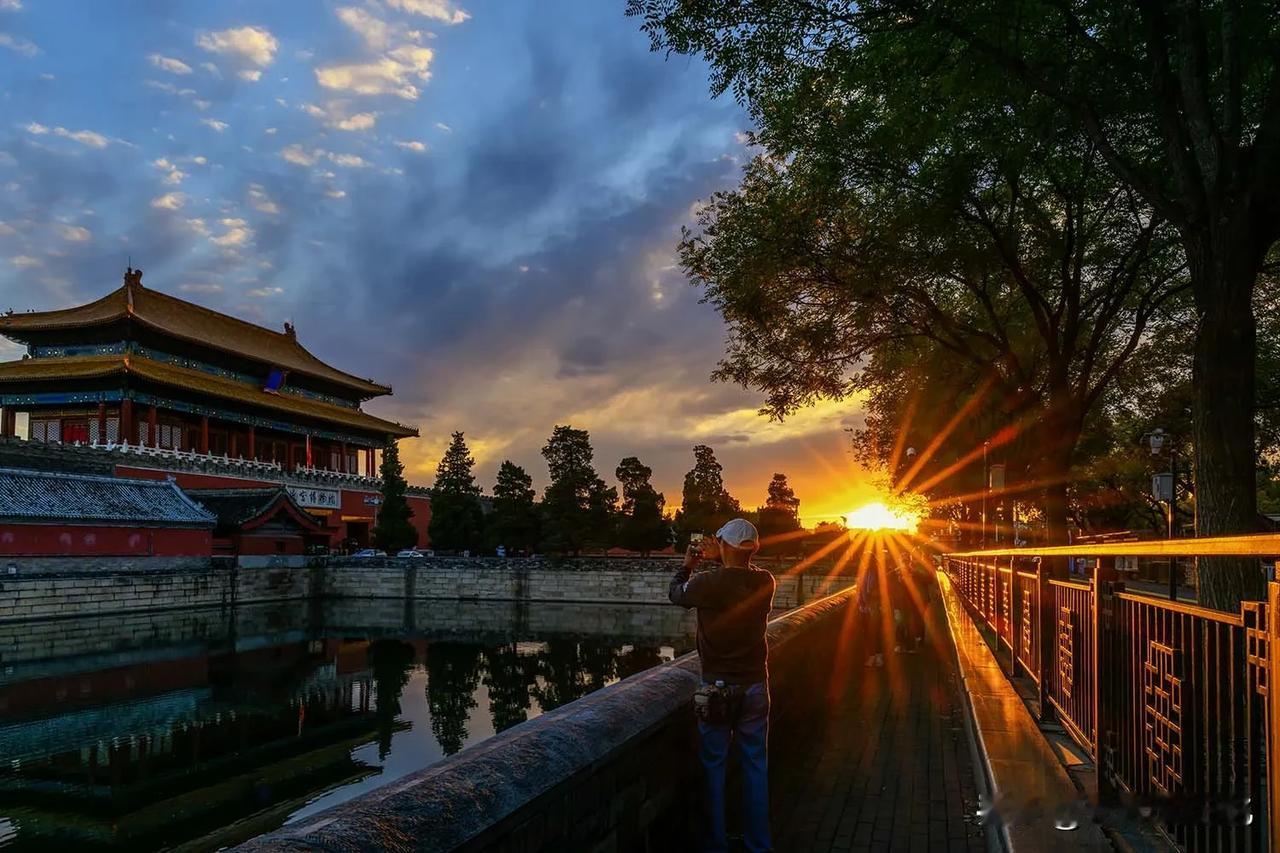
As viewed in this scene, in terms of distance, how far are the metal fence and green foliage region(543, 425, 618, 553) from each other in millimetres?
50186

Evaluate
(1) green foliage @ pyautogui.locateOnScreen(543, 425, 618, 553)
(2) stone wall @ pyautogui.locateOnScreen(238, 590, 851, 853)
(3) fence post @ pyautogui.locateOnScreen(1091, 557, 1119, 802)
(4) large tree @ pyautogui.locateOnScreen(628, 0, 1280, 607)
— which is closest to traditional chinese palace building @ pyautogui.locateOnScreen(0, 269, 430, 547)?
(1) green foliage @ pyautogui.locateOnScreen(543, 425, 618, 553)

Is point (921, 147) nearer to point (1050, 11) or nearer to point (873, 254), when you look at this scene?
point (873, 254)

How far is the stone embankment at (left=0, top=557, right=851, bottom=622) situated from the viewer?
3206cm

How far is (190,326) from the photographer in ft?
170

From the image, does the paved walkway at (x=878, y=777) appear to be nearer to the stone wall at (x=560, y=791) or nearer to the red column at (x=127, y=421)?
the stone wall at (x=560, y=791)

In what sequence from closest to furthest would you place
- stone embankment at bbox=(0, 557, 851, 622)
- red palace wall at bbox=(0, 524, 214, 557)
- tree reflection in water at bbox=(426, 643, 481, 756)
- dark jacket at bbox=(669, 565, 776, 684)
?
dark jacket at bbox=(669, 565, 776, 684), tree reflection in water at bbox=(426, 643, 481, 756), red palace wall at bbox=(0, 524, 214, 557), stone embankment at bbox=(0, 557, 851, 622)

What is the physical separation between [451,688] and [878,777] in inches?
752

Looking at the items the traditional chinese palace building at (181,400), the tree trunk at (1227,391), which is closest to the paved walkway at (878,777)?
the tree trunk at (1227,391)

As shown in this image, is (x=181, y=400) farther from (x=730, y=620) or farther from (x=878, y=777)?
(x=730, y=620)

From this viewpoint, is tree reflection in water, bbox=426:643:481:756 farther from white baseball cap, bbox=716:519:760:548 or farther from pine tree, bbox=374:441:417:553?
pine tree, bbox=374:441:417:553

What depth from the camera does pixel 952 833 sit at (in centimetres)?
528

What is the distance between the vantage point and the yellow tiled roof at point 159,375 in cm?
4481

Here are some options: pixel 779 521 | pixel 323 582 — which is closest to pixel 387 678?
pixel 323 582

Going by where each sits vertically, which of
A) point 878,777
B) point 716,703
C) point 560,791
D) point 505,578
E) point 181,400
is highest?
point 181,400
